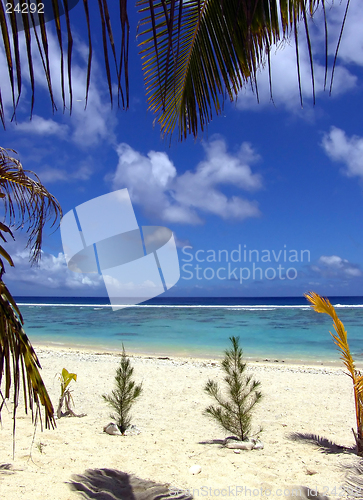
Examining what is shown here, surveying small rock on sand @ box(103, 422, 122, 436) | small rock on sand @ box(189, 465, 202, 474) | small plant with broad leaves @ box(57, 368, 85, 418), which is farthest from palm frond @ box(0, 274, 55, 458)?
small plant with broad leaves @ box(57, 368, 85, 418)

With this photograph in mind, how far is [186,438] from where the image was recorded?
4836mm

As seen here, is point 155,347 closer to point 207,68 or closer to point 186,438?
point 186,438

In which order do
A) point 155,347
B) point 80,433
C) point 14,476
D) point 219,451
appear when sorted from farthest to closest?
point 155,347, point 80,433, point 219,451, point 14,476

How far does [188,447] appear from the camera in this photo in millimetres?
4449

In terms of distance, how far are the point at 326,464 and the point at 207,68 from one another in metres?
4.35

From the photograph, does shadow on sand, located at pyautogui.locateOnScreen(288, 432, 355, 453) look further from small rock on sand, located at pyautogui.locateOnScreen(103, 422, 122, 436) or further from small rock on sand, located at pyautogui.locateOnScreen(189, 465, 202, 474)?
small rock on sand, located at pyautogui.locateOnScreen(103, 422, 122, 436)

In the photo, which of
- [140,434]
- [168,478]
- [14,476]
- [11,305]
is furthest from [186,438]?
[11,305]

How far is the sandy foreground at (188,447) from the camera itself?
132 inches

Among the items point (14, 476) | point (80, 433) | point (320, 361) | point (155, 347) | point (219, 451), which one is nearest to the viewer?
point (14, 476)

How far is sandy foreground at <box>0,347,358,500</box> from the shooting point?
3359mm

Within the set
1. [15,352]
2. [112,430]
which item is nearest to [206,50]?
[15,352]

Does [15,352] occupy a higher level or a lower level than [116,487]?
higher

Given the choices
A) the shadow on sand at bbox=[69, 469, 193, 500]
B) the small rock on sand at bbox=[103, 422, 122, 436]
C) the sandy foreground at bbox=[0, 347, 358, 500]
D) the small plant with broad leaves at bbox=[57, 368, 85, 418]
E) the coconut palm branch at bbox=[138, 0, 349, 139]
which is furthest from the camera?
the small plant with broad leaves at bbox=[57, 368, 85, 418]

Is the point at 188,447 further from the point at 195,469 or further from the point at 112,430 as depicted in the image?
the point at 112,430
